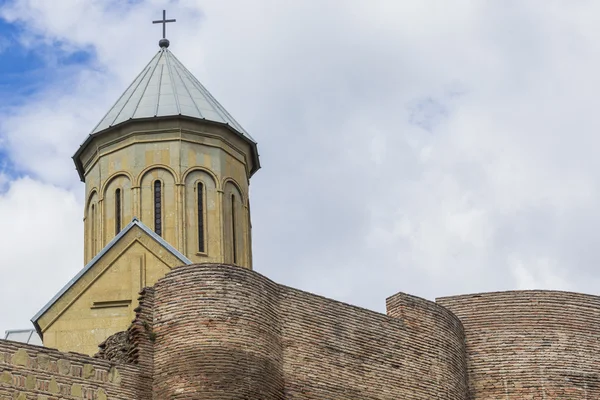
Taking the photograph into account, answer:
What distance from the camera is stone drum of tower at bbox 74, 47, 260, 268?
30.9m

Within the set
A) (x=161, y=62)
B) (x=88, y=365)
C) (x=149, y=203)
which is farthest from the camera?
(x=161, y=62)

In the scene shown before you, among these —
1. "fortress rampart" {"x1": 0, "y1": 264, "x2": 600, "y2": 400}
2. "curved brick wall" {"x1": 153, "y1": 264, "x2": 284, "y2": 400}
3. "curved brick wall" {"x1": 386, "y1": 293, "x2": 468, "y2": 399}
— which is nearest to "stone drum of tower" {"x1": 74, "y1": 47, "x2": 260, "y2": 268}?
"fortress rampart" {"x1": 0, "y1": 264, "x2": 600, "y2": 400}

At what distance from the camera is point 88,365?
19.2m

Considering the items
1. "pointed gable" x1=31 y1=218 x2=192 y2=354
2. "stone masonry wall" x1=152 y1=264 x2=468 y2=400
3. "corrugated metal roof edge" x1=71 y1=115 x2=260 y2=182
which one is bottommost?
"stone masonry wall" x1=152 y1=264 x2=468 y2=400

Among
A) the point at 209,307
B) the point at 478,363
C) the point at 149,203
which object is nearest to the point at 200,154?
the point at 149,203

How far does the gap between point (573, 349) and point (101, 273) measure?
8.02 m

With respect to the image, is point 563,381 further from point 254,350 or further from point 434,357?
point 254,350

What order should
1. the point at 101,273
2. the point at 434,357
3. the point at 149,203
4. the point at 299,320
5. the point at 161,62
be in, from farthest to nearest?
the point at 161,62
the point at 149,203
the point at 101,273
the point at 434,357
the point at 299,320

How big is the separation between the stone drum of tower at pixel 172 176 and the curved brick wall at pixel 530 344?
830cm

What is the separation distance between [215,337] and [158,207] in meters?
11.8

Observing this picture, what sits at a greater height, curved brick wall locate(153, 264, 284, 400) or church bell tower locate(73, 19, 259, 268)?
church bell tower locate(73, 19, 259, 268)

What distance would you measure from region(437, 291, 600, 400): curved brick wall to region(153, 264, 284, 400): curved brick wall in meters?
4.11

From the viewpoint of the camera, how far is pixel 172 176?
31.2 metres

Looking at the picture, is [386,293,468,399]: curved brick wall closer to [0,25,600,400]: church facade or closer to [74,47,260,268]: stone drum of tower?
[0,25,600,400]: church facade
